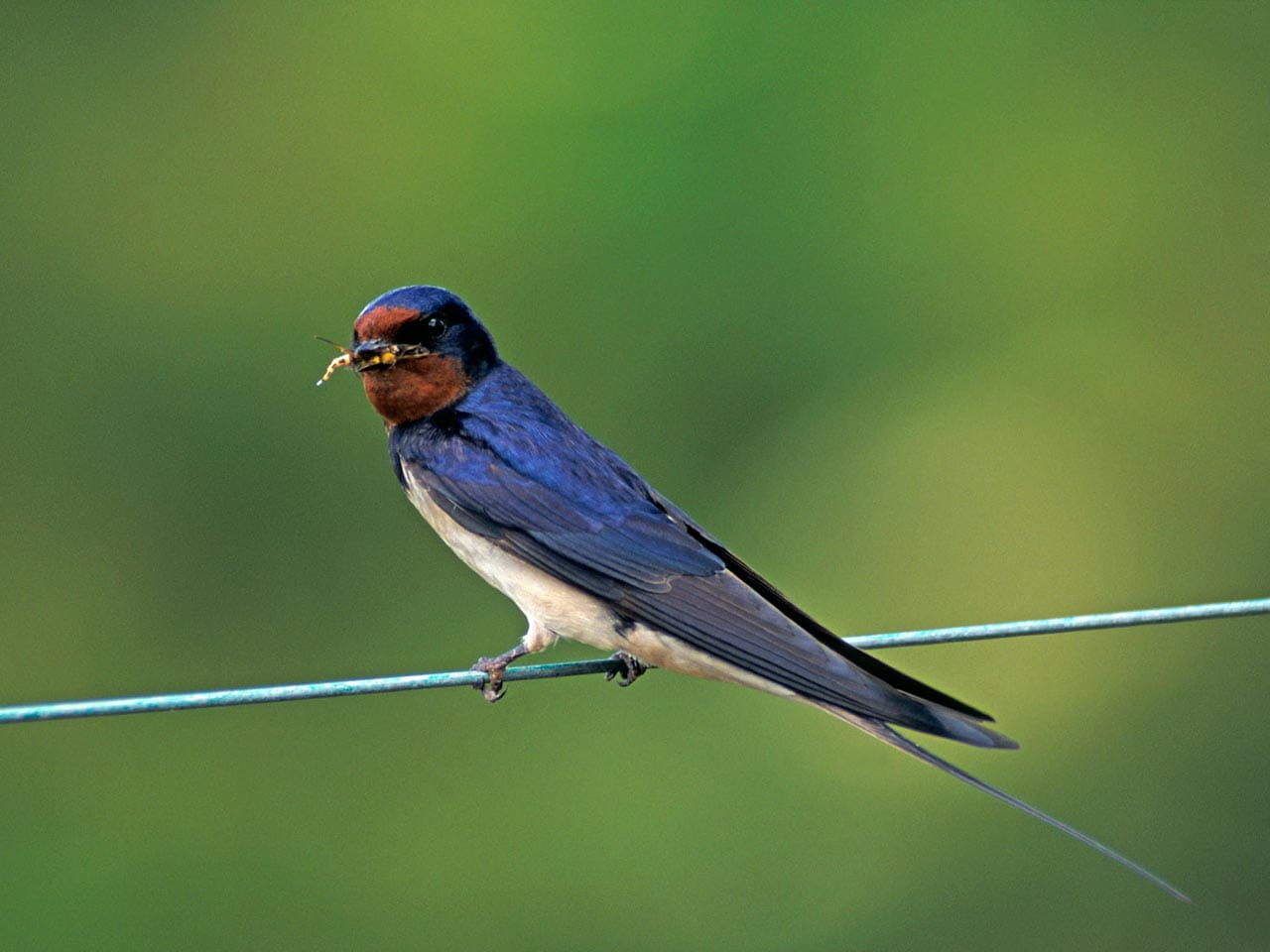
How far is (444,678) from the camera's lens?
207cm

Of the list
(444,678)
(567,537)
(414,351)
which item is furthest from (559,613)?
(444,678)

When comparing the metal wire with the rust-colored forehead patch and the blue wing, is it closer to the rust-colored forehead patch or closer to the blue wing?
the blue wing

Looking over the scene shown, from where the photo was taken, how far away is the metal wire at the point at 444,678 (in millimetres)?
1798

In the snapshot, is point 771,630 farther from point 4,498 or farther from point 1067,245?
point 1067,245

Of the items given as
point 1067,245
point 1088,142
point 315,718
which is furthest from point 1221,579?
point 315,718

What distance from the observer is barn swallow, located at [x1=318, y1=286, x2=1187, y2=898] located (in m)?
2.45

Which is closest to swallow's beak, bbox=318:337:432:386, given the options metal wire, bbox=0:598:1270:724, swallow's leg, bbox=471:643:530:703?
swallow's leg, bbox=471:643:530:703

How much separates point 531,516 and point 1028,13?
11.9 ft

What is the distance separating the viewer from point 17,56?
5398mm

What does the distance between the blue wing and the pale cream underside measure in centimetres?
2

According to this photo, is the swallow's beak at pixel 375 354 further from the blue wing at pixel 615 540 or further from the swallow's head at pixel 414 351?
the blue wing at pixel 615 540

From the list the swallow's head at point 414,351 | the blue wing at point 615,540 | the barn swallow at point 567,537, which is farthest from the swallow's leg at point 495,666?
the swallow's head at point 414,351

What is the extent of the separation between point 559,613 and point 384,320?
20.0 inches

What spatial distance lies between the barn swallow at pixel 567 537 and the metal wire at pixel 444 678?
4.9 inches
